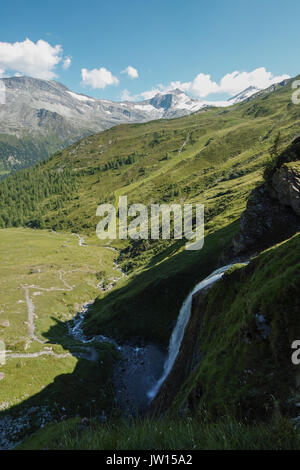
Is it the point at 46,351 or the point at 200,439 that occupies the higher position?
the point at 200,439

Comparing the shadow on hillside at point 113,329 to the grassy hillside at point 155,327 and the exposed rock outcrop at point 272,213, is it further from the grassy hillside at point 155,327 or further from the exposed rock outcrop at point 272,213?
the exposed rock outcrop at point 272,213

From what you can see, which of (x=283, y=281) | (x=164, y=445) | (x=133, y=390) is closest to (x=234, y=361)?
(x=283, y=281)

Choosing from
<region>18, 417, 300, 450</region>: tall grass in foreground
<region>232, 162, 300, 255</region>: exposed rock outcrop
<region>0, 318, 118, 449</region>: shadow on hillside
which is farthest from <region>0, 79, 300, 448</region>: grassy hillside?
<region>232, 162, 300, 255</region>: exposed rock outcrop

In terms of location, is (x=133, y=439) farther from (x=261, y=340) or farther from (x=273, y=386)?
(x=261, y=340)

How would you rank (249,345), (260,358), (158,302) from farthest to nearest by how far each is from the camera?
(158,302), (249,345), (260,358)

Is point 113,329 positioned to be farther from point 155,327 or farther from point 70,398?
point 70,398

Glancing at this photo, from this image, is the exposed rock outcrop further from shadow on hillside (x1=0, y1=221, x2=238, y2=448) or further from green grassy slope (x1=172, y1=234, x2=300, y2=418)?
green grassy slope (x1=172, y1=234, x2=300, y2=418)

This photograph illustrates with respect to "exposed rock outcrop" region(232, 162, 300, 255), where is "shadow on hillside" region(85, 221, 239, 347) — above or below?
below

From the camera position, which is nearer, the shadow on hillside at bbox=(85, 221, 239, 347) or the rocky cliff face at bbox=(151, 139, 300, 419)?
the rocky cliff face at bbox=(151, 139, 300, 419)

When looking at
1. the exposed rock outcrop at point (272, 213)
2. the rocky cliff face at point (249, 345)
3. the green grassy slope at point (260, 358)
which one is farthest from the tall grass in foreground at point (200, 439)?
the exposed rock outcrop at point (272, 213)

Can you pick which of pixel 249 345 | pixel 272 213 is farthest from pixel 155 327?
pixel 249 345

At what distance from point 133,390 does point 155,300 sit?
79.4 ft

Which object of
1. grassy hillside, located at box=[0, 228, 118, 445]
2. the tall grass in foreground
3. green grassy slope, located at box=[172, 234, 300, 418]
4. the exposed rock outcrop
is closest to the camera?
the tall grass in foreground

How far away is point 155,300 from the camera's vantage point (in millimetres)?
68312
